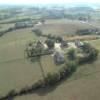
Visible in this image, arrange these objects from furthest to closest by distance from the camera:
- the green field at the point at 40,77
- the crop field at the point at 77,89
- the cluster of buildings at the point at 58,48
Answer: the cluster of buildings at the point at 58,48, the green field at the point at 40,77, the crop field at the point at 77,89

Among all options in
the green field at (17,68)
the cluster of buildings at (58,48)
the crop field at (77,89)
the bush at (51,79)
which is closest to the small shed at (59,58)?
the cluster of buildings at (58,48)

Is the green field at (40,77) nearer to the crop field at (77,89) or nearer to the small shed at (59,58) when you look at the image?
the crop field at (77,89)

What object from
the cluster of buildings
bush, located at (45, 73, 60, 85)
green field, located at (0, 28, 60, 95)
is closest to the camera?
bush, located at (45, 73, 60, 85)

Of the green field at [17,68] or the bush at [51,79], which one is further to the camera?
the green field at [17,68]

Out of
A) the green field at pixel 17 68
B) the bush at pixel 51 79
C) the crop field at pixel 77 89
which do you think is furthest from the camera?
the green field at pixel 17 68

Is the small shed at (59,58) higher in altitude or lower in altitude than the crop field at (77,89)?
higher

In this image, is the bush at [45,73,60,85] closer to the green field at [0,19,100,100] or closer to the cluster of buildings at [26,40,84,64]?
the green field at [0,19,100,100]

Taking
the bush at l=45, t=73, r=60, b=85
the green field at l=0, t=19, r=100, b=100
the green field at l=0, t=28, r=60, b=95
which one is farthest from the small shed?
the bush at l=45, t=73, r=60, b=85

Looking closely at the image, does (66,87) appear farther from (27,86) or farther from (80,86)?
(27,86)

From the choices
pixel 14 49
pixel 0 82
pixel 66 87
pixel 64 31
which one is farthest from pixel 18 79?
pixel 64 31

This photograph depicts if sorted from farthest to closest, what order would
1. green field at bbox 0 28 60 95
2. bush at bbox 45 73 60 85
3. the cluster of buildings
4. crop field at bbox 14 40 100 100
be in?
the cluster of buildings, green field at bbox 0 28 60 95, bush at bbox 45 73 60 85, crop field at bbox 14 40 100 100
